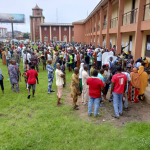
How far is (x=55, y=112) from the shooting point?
568cm

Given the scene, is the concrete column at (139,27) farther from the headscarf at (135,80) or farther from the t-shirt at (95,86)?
the t-shirt at (95,86)

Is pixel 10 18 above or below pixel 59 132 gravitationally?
above

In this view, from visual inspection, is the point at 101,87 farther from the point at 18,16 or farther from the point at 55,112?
the point at 18,16

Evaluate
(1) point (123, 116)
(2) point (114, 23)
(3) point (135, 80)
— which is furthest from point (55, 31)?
(1) point (123, 116)

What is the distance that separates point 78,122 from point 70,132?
571mm

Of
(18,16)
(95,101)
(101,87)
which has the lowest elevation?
(95,101)

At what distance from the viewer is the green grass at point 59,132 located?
3883mm

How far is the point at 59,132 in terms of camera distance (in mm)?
4441

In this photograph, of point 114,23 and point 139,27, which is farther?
point 114,23

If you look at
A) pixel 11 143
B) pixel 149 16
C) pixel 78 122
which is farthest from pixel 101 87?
pixel 149 16

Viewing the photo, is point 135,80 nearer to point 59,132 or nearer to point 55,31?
point 59,132

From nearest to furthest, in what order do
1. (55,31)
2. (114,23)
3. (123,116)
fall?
1. (123,116)
2. (114,23)
3. (55,31)

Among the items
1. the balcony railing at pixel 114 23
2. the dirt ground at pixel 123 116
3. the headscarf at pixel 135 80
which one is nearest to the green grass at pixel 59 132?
the dirt ground at pixel 123 116

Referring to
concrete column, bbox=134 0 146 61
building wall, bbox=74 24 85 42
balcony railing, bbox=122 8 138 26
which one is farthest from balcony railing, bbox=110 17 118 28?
building wall, bbox=74 24 85 42
